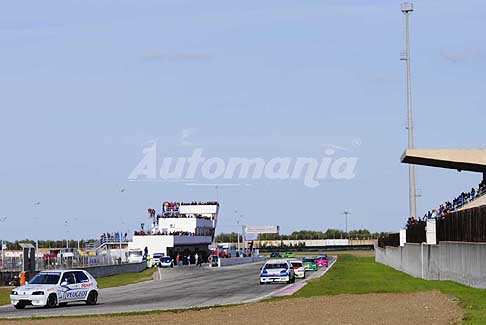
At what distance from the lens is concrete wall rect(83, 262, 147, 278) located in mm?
77688

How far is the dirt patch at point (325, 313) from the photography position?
82.9ft

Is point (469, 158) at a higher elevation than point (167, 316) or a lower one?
higher

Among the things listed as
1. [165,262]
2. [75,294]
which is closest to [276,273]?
[75,294]

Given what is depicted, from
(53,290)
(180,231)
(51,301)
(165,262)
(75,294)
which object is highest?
(180,231)

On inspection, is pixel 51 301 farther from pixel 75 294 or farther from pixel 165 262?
pixel 165 262

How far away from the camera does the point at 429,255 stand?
55094 millimetres

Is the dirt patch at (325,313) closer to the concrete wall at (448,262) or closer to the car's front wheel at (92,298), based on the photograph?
the concrete wall at (448,262)

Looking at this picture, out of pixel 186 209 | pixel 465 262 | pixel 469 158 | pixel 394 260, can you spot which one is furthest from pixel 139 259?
pixel 465 262

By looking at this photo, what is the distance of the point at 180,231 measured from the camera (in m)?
132

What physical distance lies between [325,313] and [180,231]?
345 ft

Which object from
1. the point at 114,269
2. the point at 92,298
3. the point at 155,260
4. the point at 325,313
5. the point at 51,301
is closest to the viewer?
the point at 325,313

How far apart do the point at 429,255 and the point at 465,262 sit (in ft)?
45.5

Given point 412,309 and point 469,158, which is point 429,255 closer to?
point 469,158

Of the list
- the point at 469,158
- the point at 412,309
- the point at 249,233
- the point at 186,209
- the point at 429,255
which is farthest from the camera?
the point at 249,233
